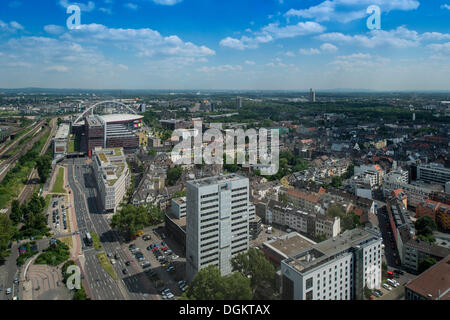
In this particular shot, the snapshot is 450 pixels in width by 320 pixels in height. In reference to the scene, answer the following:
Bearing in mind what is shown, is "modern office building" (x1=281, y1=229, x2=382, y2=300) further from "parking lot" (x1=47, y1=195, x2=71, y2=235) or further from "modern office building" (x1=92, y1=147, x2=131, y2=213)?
"modern office building" (x1=92, y1=147, x2=131, y2=213)

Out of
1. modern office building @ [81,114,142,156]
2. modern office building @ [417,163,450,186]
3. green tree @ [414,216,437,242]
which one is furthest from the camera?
modern office building @ [81,114,142,156]

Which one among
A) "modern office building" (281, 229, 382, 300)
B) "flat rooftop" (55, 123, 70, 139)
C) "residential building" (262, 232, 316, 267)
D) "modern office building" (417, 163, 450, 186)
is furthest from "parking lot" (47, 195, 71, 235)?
"modern office building" (417, 163, 450, 186)

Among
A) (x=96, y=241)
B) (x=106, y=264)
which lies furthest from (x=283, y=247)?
(x=96, y=241)
